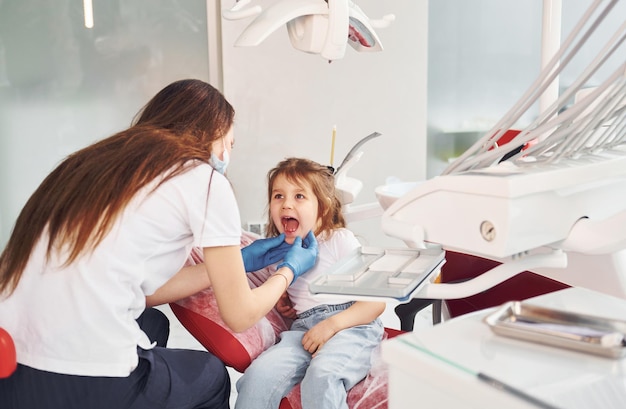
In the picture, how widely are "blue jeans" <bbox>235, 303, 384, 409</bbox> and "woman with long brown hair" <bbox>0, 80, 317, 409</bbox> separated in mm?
153

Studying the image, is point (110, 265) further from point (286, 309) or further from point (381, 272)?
point (286, 309)

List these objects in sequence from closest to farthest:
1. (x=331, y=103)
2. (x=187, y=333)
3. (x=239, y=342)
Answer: (x=239, y=342)
(x=187, y=333)
(x=331, y=103)

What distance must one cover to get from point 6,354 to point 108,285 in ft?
0.68

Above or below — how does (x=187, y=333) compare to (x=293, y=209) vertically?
below

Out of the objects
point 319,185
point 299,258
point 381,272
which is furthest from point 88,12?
point 381,272

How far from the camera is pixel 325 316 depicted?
174cm

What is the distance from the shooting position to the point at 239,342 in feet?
5.17

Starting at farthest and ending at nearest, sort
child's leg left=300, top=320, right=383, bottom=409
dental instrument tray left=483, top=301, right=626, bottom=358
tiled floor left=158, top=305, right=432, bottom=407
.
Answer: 1. tiled floor left=158, top=305, right=432, bottom=407
2. child's leg left=300, top=320, right=383, bottom=409
3. dental instrument tray left=483, top=301, right=626, bottom=358

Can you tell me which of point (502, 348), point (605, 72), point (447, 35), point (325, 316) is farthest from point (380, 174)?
point (502, 348)

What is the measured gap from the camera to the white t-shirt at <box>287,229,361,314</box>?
182cm

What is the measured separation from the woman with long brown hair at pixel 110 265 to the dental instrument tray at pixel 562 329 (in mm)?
636

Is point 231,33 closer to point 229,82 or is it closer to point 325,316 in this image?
point 229,82

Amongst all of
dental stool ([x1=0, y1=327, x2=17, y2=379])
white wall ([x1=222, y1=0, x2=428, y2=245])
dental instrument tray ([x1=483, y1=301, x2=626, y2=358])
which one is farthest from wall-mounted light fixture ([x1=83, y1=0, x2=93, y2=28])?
dental instrument tray ([x1=483, y1=301, x2=626, y2=358])

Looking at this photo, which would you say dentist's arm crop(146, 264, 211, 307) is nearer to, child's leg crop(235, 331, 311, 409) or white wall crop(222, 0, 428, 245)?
child's leg crop(235, 331, 311, 409)
